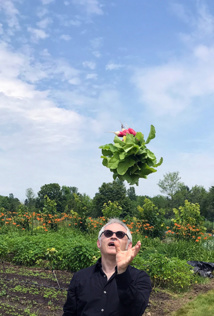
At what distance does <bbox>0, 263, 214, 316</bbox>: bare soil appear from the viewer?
200 inches

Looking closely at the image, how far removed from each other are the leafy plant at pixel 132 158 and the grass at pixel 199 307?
151 inches

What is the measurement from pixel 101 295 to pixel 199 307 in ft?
15.7

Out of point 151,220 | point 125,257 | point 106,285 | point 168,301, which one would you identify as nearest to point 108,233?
point 106,285

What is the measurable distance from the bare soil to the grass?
0.11 meters

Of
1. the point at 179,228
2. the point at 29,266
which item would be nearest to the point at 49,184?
the point at 179,228

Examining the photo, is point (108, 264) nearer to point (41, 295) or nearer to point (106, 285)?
point (106, 285)

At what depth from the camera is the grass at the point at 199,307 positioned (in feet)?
19.0

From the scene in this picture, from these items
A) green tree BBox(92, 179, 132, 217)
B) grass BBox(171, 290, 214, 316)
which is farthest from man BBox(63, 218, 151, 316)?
green tree BBox(92, 179, 132, 217)

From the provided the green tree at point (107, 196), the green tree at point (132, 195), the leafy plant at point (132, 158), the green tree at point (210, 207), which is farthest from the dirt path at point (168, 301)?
the green tree at point (132, 195)

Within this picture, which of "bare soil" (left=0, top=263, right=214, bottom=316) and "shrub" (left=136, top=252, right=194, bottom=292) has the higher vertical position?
"shrub" (left=136, top=252, right=194, bottom=292)

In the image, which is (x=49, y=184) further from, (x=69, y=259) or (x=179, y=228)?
(x=69, y=259)

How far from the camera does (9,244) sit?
8953mm

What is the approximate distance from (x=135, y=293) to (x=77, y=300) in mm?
597

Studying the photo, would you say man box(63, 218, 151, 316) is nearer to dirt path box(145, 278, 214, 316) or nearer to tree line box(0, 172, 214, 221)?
dirt path box(145, 278, 214, 316)
